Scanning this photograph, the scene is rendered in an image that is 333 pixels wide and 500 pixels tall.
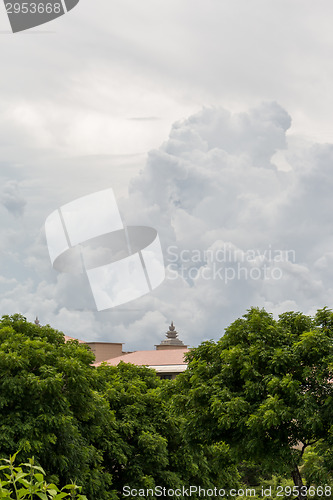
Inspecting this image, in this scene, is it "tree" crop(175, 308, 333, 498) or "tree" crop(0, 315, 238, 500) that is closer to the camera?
"tree" crop(175, 308, 333, 498)

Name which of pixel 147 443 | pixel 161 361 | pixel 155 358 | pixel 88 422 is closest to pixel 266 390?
pixel 88 422

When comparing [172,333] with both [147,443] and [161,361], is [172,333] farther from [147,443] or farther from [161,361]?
[147,443]

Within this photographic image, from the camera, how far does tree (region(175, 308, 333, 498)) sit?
61.9 ft

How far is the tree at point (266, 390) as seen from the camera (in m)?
18.9

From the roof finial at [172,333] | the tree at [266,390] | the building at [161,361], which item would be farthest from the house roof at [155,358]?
the tree at [266,390]

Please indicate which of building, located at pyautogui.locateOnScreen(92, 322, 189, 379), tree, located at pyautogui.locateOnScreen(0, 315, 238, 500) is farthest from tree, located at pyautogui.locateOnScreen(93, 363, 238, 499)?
building, located at pyautogui.locateOnScreen(92, 322, 189, 379)

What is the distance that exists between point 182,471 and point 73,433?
9.80 metres

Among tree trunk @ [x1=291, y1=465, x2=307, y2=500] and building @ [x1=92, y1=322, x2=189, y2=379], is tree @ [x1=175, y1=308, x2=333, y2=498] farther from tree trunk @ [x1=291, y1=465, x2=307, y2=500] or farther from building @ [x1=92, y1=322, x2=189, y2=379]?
building @ [x1=92, y1=322, x2=189, y2=379]

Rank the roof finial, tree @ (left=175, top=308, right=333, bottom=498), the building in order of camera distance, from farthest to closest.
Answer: the roof finial → the building → tree @ (left=175, top=308, right=333, bottom=498)

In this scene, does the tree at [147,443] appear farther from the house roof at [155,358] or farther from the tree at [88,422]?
the house roof at [155,358]

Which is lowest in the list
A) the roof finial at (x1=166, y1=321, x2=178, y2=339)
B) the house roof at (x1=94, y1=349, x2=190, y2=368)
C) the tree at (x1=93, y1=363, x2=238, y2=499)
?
the roof finial at (x1=166, y1=321, x2=178, y2=339)

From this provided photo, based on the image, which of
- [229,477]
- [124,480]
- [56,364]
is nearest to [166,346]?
[229,477]

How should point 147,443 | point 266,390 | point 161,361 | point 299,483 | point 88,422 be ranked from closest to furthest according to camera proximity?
point 266,390 < point 299,483 < point 88,422 < point 147,443 < point 161,361

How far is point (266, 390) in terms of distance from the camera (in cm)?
1981
